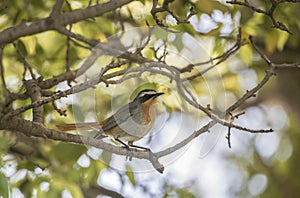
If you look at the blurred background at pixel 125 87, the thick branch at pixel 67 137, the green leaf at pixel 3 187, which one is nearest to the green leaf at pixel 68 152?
the blurred background at pixel 125 87

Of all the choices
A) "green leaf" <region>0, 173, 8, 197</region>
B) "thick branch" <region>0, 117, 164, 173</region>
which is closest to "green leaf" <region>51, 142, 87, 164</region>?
"thick branch" <region>0, 117, 164, 173</region>

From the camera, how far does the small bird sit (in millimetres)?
3893

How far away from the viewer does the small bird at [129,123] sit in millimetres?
3893

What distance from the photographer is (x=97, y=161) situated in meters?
4.67

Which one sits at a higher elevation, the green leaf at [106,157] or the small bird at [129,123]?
the small bird at [129,123]

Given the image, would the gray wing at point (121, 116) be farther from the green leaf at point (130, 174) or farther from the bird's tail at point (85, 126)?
the green leaf at point (130, 174)

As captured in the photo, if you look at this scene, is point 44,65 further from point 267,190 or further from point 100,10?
point 267,190

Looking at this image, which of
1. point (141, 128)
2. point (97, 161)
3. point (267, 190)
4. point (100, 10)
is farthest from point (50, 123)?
point (267, 190)

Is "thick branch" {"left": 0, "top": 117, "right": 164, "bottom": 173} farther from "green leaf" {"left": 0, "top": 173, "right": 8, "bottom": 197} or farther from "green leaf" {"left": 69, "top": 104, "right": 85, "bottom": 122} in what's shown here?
"green leaf" {"left": 69, "top": 104, "right": 85, "bottom": 122}

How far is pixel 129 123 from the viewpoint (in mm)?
4039

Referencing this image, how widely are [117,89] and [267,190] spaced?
375cm

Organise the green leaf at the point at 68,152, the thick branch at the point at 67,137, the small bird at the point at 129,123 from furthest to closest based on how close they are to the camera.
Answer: the green leaf at the point at 68,152 < the small bird at the point at 129,123 < the thick branch at the point at 67,137

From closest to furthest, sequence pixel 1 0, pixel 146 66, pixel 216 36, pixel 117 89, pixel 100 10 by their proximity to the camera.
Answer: pixel 100 10, pixel 146 66, pixel 117 89, pixel 1 0, pixel 216 36

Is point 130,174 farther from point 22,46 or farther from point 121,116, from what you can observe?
point 22,46
